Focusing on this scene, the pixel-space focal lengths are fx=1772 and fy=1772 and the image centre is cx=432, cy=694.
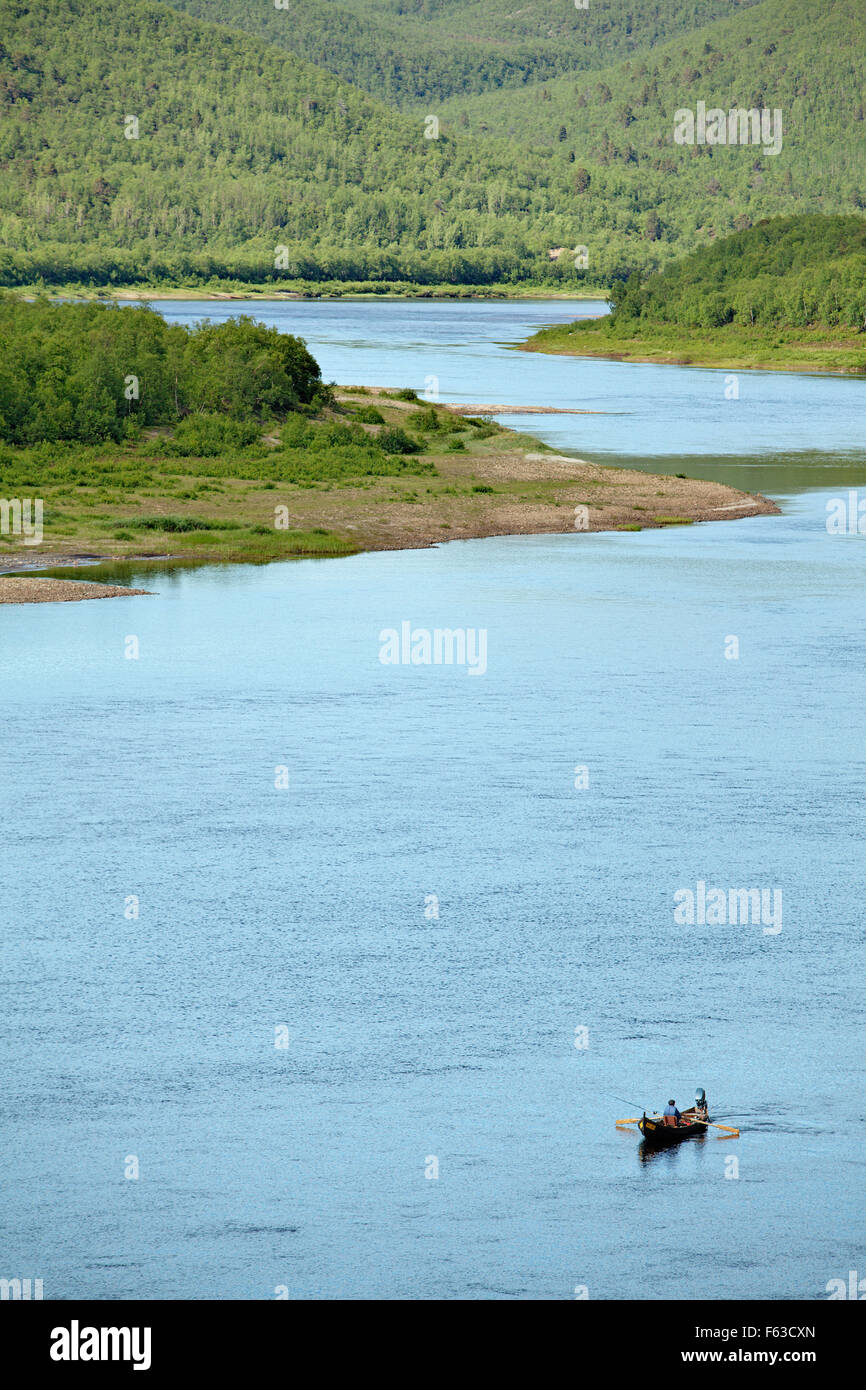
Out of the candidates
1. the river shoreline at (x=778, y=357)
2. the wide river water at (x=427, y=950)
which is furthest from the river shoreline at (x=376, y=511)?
the river shoreline at (x=778, y=357)

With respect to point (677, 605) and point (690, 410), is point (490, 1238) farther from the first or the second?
point (690, 410)

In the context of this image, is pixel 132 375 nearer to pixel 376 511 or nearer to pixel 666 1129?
pixel 376 511

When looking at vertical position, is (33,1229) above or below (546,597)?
below

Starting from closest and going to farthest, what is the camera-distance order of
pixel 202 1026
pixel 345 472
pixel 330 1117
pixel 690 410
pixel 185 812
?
pixel 330 1117
pixel 202 1026
pixel 185 812
pixel 345 472
pixel 690 410

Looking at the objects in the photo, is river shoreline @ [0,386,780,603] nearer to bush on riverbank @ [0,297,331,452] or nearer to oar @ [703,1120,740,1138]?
bush on riverbank @ [0,297,331,452]

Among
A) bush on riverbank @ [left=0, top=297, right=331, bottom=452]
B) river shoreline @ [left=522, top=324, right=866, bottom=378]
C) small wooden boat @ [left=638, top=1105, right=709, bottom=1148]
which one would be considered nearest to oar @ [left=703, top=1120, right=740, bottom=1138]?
small wooden boat @ [left=638, top=1105, right=709, bottom=1148]

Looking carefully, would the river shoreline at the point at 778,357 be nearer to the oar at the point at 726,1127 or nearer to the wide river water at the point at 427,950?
the wide river water at the point at 427,950

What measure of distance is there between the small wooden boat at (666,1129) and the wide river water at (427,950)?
10.2 inches

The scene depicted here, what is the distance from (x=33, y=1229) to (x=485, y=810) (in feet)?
58.2

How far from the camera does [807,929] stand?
32906 millimetres

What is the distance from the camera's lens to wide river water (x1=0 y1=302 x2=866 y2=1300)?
23.0 m

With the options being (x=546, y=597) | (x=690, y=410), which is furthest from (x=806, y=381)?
(x=546, y=597)

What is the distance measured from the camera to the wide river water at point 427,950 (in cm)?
2303

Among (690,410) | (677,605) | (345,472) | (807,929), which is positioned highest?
(690,410)
